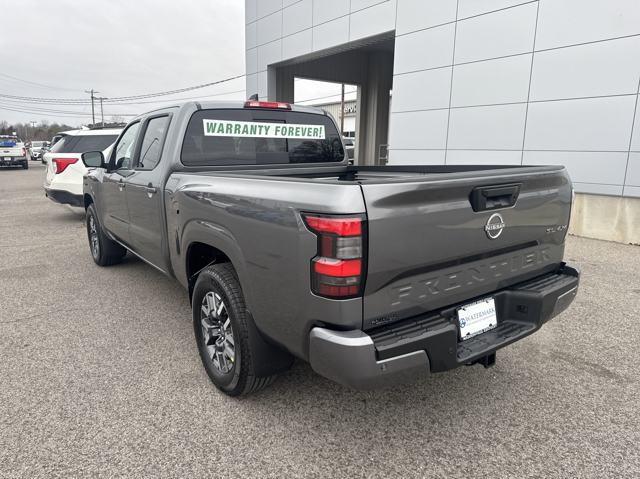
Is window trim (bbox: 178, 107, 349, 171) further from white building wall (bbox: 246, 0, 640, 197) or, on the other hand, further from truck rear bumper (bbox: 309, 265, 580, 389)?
white building wall (bbox: 246, 0, 640, 197)

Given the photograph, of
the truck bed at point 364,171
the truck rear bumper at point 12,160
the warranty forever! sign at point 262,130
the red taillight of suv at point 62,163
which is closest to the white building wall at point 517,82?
the truck bed at point 364,171

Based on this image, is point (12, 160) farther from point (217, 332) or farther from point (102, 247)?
point (217, 332)

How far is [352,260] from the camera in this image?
1.92 m

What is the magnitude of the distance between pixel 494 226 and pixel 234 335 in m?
1.59

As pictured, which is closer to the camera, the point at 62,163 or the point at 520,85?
the point at 520,85

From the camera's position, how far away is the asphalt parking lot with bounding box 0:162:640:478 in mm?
2287

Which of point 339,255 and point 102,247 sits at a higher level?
point 339,255

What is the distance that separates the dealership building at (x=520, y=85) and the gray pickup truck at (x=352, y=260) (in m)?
5.93

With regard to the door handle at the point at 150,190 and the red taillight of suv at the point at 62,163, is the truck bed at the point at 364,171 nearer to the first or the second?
the door handle at the point at 150,190

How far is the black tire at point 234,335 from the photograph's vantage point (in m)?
2.55

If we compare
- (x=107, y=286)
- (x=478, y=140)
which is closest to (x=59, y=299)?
(x=107, y=286)

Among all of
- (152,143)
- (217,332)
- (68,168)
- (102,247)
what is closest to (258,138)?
(152,143)

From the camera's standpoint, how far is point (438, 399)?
2.87 meters

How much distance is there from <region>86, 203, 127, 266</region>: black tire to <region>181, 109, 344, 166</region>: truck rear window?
2.90 metres
